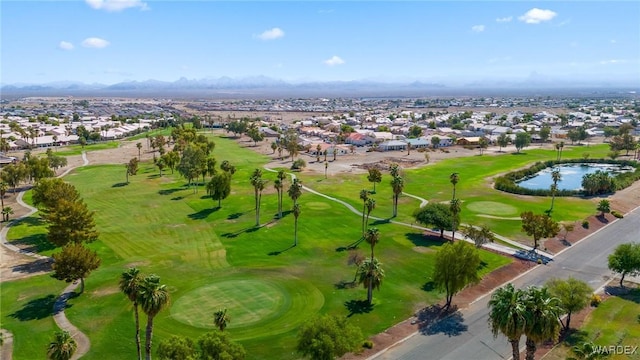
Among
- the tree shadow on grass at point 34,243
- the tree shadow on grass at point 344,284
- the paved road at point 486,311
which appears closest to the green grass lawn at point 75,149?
the tree shadow on grass at point 34,243

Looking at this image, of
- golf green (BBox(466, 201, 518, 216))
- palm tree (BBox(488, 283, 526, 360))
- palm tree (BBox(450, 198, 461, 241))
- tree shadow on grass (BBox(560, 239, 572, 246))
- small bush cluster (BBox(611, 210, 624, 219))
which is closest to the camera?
palm tree (BBox(488, 283, 526, 360))

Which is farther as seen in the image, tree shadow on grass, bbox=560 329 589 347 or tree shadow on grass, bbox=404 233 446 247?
tree shadow on grass, bbox=404 233 446 247

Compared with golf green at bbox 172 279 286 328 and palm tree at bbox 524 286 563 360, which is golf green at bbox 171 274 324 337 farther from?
palm tree at bbox 524 286 563 360

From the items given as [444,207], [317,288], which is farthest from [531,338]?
[444,207]

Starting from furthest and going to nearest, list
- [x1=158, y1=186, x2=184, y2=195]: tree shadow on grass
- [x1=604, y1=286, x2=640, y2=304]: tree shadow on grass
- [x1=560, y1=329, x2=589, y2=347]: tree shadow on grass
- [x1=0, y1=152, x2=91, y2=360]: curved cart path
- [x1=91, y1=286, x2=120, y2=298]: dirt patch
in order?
[x1=158, y1=186, x2=184, y2=195]: tree shadow on grass < [x1=91, y1=286, x2=120, y2=298]: dirt patch < [x1=604, y1=286, x2=640, y2=304]: tree shadow on grass < [x1=560, y1=329, x2=589, y2=347]: tree shadow on grass < [x1=0, y1=152, x2=91, y2=360]: curved cart path

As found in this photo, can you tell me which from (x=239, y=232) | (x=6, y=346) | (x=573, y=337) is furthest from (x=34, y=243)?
(x=573, y=337)

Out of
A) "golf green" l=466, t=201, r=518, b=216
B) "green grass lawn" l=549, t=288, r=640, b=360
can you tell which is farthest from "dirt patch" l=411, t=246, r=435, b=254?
"golf green" l=466, t=201, r=518, b=216

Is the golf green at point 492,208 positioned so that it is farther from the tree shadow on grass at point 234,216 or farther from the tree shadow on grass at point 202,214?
the tree shadow on grass at point 202,214
